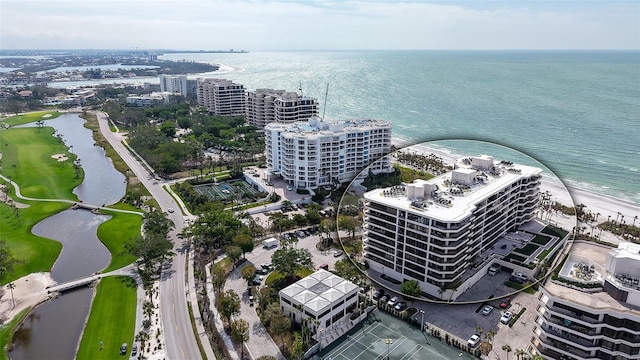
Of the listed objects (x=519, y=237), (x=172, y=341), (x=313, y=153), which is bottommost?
(x=172, y=341)

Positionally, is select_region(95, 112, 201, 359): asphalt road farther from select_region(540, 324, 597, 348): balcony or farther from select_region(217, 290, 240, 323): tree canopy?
select_region(540, 324, 597, 348): balcony

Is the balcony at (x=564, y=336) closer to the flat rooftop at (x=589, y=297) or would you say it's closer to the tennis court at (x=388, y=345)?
the flat rooftop at (x=589, y=297)

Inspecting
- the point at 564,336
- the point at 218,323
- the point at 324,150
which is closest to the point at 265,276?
the point at 218,323

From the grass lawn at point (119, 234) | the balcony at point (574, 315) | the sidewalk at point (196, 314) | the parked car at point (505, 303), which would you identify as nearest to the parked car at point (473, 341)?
the parked car at point (505, 303)

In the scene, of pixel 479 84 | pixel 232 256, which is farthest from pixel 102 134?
pixel 479 84

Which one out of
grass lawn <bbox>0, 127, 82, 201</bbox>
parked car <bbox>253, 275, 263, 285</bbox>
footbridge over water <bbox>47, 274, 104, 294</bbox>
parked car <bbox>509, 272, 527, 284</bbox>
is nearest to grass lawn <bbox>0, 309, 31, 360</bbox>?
footbridge over water <bbox>47, 274, 104, 294</bbox>

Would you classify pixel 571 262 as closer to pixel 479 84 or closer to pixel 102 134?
pixel 102 134

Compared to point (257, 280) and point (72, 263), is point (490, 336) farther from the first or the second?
point (72, 263)
